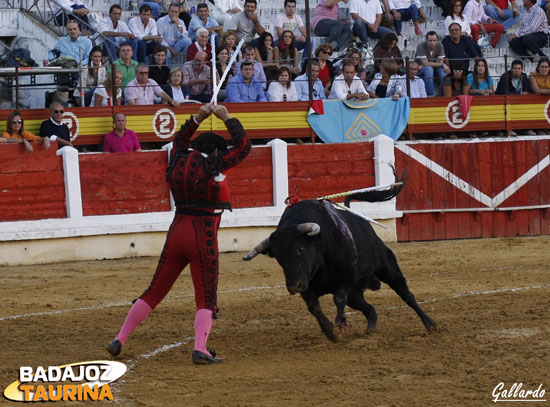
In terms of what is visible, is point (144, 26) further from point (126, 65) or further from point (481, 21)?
point (481, 21)

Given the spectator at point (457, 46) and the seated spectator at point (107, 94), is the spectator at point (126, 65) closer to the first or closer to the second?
the seated spectator at point (107, 94)

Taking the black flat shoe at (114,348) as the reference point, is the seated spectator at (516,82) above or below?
above

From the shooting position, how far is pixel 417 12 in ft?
54.9

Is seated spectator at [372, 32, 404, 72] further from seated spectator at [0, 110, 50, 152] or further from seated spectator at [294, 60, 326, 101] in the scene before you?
seated spectator at [0, 110, 50, 152]

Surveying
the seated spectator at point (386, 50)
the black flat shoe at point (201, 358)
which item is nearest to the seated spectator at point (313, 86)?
the seated spectator at point (386, 50)

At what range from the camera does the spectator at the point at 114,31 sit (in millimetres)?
13664

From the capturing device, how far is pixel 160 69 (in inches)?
512

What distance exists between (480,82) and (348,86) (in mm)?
2043

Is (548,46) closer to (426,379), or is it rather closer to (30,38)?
(30,38)

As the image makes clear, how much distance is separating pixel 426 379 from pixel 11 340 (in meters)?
3.08

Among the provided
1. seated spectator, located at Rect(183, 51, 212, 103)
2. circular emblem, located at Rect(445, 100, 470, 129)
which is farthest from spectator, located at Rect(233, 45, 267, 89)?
circular emblem, located at Rect(445, 100, 470, 129)

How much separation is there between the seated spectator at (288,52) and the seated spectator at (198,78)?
111cm

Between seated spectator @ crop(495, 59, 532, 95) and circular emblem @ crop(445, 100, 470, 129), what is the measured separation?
0.84 m

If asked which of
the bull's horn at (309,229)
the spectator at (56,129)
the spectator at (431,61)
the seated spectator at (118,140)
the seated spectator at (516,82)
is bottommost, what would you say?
the bull's horn at (309,229)
